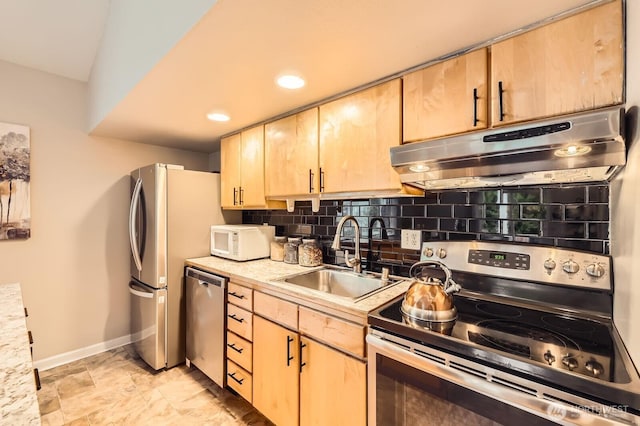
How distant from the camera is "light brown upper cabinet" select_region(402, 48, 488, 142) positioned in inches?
48.7

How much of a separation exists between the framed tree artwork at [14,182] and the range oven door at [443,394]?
284 centimetres

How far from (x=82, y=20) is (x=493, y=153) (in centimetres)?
297

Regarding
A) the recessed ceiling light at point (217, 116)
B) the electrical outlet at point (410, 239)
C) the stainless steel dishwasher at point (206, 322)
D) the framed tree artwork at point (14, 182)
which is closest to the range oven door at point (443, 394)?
the electrical outlet at point (410, 239)

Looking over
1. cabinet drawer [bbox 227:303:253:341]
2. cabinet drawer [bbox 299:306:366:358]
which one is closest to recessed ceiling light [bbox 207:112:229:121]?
cabinet drawer [bbox 227:303:253:341]

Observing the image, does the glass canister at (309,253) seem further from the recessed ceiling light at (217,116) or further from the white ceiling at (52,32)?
the white ceiling at (52,32)

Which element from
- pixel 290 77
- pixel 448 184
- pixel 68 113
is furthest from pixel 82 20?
pixel 448 184

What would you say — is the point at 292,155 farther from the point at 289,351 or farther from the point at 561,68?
the point at 561,68

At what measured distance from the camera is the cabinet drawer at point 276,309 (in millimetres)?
1590

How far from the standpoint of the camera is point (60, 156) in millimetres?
2473

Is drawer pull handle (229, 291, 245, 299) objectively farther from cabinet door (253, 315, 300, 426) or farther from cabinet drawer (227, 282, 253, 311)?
cabinet door (253, 315, 300, 426)

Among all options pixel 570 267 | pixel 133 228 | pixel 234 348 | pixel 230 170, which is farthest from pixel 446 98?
pixel 133 228

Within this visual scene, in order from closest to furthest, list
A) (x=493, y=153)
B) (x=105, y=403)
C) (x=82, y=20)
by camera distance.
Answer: (x=493, y=153) < (x=105, y=403) < (x=82, y=20)

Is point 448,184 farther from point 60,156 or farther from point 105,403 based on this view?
point 60,156

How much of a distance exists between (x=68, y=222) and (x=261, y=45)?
8.18ft
